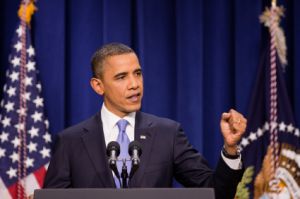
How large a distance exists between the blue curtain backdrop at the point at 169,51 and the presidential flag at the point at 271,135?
13cm

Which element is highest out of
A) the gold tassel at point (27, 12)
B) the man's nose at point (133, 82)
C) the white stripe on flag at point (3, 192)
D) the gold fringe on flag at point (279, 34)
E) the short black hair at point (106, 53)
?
the gold tassel at point (27, 12)

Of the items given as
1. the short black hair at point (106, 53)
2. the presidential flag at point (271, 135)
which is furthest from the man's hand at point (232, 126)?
the presidential flag at point (271, 135)

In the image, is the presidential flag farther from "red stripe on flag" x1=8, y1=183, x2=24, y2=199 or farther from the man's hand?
the man's hand

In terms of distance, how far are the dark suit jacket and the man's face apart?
123mm

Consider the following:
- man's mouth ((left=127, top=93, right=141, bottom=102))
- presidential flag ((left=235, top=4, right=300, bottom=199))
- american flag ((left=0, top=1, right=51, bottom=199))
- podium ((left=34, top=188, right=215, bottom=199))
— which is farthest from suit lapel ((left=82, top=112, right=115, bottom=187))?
presidential flag ((left=235, top=4, right=300, bottom=199))

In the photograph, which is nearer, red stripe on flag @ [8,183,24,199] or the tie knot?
the tie knot

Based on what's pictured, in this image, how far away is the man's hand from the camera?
2.15m

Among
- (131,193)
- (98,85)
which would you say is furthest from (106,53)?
(131,193)

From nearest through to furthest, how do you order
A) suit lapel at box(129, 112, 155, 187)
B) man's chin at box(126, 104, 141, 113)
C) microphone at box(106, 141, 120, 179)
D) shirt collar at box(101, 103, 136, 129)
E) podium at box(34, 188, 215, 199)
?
podium at box(34, 188, 215, 199)
microphone at box(106, 141, 120, 179)
suit lapel at box(129, 112, 155, 187)
man's chin at box(126, 104, 141, 113)
shirt collar at box(101, 103, 136, 129)

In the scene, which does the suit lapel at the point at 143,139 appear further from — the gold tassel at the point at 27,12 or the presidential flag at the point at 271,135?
the gold tassel at the point at 27,12

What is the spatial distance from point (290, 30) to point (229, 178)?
90.1 inches

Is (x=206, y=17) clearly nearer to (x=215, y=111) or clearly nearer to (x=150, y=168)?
(x=215, y=111)

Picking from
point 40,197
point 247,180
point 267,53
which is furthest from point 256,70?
point 40,197

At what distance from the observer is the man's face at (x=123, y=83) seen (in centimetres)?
269
